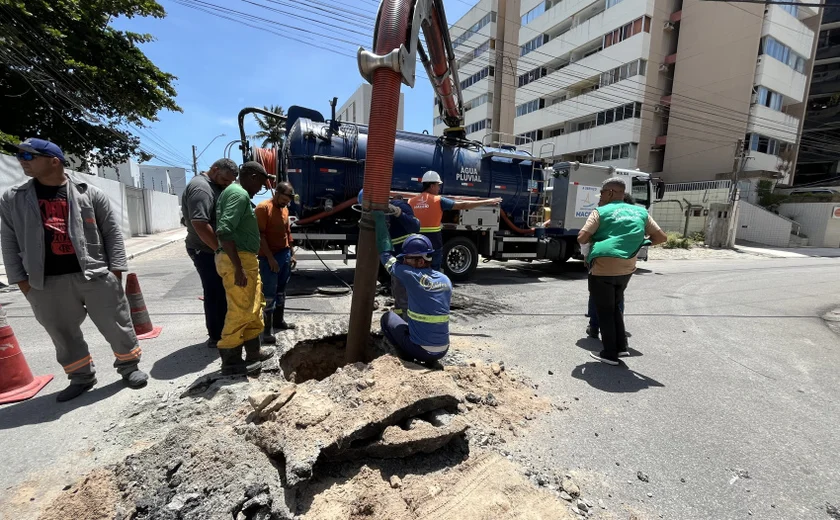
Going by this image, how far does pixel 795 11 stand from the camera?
82.3ft

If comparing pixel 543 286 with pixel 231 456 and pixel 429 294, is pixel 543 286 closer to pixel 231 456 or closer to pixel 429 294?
pixel 429 294

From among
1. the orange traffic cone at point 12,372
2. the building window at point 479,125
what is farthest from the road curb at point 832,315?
the building window at point 479,125

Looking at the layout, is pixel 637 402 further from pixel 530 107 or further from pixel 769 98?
pixel 530 107

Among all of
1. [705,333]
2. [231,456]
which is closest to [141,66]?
[231,456]

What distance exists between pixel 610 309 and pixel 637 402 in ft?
3.22

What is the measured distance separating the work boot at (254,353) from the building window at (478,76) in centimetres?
4080

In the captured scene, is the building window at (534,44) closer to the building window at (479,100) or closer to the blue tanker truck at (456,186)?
the building window at (479,100)

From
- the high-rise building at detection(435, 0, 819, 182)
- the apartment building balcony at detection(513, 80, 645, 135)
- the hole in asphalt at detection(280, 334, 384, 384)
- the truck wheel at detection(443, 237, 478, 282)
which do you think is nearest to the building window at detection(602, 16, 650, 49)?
the high-rise building at detection(435, 0, 819, 182)

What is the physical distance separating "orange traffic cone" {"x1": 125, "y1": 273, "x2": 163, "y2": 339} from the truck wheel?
202 inches

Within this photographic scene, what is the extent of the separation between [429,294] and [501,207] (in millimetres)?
6289

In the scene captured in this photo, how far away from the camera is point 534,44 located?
34.2m

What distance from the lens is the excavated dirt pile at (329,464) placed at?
5.59ft

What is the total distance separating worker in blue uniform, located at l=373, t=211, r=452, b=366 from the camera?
288 centimetres

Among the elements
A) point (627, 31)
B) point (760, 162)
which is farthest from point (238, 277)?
point (760, 162)
